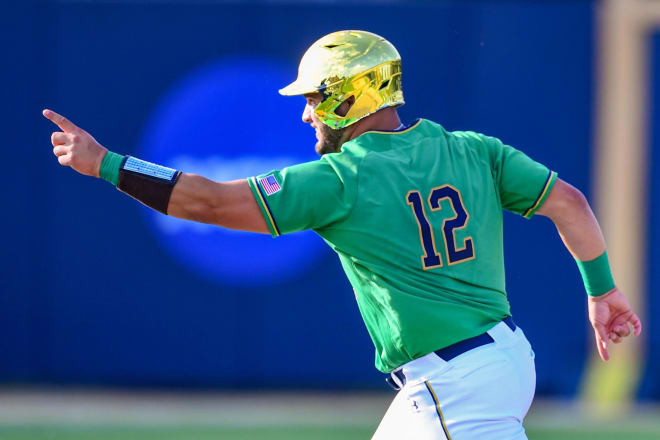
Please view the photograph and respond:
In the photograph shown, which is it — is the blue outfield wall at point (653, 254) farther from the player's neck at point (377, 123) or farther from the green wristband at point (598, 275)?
the player's neck at point (377, 123)

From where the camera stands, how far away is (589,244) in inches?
166

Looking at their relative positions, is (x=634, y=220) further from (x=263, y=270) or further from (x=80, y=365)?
(x=80, y=365)

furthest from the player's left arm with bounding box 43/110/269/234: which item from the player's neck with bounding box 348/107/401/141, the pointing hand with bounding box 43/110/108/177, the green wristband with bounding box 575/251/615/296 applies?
the green wristband with bounding box 575/251/615/296

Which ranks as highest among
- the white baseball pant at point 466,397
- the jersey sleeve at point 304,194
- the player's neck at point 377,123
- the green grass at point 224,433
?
the player's neck at point 377,123

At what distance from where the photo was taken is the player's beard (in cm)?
413

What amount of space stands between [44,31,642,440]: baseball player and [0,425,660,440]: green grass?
389 cm

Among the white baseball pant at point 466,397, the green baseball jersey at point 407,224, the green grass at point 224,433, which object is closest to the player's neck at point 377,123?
the green baseball jersey at point 407,224

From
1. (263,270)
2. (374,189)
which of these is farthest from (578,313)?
(374,189)

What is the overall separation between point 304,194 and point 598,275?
1288mm

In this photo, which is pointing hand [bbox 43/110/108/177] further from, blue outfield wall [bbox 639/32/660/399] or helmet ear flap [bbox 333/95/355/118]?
blue outfield wall [bbox 639/32/660/399]

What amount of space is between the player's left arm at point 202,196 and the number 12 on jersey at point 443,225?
1.72 feet

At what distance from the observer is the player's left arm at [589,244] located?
4129 mm

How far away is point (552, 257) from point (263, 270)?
2.47 m

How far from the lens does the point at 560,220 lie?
164 inches
